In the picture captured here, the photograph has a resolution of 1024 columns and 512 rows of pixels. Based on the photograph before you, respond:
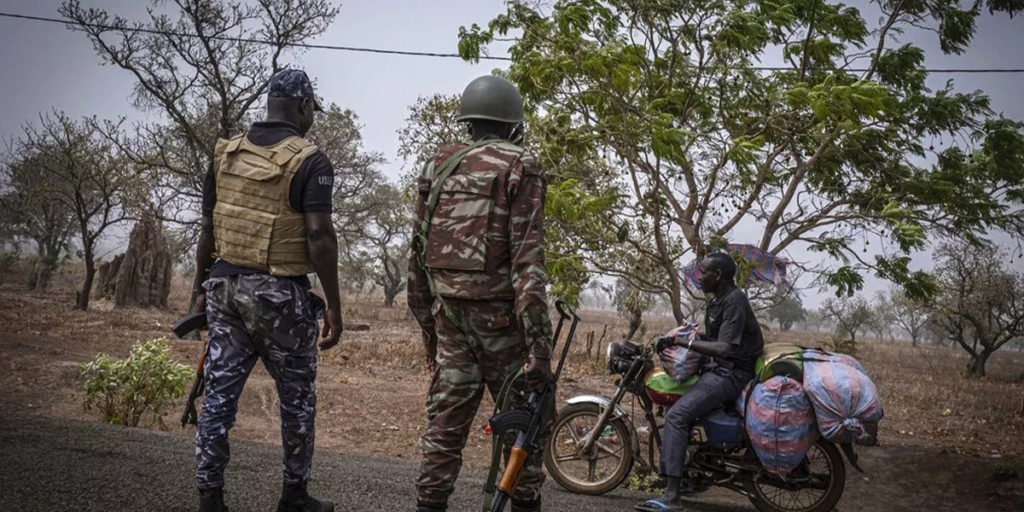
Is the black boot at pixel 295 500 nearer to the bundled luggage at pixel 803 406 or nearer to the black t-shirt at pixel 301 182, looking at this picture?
the black t-shirt at pixel 301 182

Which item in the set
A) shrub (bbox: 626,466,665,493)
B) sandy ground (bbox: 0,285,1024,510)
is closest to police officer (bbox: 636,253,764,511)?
shrub (bbox: 626,466,665,493)

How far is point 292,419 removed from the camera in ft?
10.8

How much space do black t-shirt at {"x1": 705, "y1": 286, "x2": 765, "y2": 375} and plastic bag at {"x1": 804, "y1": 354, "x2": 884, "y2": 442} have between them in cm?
44

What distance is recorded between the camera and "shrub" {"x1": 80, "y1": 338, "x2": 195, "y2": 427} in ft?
22.8

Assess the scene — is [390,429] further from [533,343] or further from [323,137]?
[323,137]

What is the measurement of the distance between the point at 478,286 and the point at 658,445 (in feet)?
10.2

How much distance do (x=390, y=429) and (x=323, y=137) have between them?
16.7 meters

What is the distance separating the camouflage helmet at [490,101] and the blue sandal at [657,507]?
3073 millimetres

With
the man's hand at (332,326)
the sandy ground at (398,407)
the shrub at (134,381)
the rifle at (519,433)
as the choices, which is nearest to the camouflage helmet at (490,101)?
the rifle at (519,433)

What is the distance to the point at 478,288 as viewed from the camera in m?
2.96

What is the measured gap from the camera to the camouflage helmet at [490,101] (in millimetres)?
3170

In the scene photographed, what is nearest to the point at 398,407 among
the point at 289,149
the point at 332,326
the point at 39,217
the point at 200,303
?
the point at 200,303

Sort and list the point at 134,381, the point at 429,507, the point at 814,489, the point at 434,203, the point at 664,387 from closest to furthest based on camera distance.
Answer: the point at 429,507 → the point at 434,203 → the point at 814,489 → the point at 664,387 → the point at 134,381

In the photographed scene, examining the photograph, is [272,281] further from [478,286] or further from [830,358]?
[830,358]
